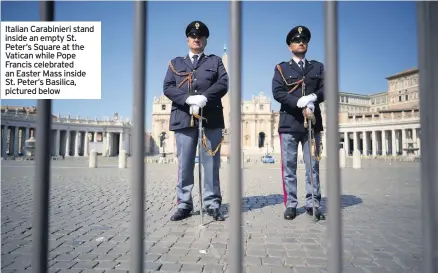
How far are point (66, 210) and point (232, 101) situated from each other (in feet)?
13.0

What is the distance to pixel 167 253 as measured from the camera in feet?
7.31

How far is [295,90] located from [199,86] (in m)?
1.28

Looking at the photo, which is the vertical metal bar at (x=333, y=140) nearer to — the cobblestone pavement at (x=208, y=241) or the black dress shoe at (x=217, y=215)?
the cobblestone pavement at (x=208, y=241)

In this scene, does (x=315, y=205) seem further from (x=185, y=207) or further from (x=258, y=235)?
(x=185, y=207)

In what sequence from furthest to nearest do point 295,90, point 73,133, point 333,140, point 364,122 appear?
1. point 73,133
2. point 364,122
3. point 295,90
4. point 333,140

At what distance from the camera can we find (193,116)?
3.62m

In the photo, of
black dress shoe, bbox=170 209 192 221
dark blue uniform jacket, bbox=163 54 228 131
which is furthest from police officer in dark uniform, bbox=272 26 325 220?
black dress shoe, bbox=170 209 192 221

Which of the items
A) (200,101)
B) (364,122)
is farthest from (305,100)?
(364,122)

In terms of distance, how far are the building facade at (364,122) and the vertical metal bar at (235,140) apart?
100 ft

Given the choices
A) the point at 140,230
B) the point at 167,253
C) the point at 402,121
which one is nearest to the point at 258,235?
the point at 167,253

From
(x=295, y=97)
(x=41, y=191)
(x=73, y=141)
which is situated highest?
(x=73, y=141)

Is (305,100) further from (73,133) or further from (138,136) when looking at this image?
(73,133)

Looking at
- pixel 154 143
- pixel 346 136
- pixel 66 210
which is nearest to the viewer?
pixel 66 210
